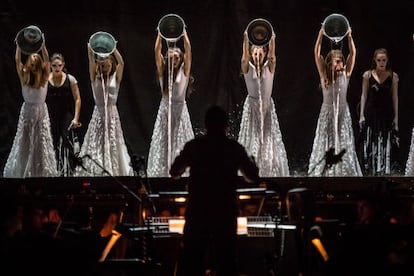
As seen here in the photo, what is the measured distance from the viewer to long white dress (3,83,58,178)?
13.0 meters

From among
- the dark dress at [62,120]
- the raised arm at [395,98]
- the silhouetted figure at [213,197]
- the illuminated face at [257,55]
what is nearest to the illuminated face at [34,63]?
the dark dress at [62,120]

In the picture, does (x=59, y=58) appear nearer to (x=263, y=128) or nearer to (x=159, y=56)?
(x=159, y=56)

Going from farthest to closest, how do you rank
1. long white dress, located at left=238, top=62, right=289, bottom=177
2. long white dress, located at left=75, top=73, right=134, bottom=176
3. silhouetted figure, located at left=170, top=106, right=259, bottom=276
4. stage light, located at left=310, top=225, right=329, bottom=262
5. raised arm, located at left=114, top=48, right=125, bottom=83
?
raised arm, located at left=114, top=48, right=125, bottom=83, long white dress, located at left=75, top=73, right=134, bottom=176, long white dress, located at left=238, top=62, right=289, bottom=177, stage light, located at left=310, top=225, right=329, bottom=262, silhouetted figure, located at left=170, top=106, right=259, bottom=276

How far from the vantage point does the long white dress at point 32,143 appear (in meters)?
13.0

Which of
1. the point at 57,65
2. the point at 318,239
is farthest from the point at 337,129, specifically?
the point at 318,239

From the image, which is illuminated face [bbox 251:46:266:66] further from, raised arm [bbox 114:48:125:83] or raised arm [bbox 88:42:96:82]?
raised arm [bbox 88:42:96:82]

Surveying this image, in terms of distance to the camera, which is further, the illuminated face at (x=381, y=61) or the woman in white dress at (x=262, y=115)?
the illuminated face at (x=381, y=61)

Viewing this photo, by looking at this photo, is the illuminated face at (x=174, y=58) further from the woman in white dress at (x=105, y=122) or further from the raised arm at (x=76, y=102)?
the raised arm at (x=76, y=102)

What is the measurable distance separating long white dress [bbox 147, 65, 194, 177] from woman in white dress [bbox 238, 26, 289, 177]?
35.4 inches

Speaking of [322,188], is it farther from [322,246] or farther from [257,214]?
[322,246]

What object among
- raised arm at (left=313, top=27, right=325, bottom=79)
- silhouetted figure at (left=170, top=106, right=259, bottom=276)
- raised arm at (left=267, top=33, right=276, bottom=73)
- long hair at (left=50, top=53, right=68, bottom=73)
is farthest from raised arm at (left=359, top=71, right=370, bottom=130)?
silhouetted figure at (left=170, top=106, right=259, bottom=276)

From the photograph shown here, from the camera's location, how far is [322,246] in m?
7.53

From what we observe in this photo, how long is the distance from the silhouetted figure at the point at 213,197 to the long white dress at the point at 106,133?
6229mm

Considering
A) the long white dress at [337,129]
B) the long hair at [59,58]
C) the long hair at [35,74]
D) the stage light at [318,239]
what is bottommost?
the stage light at [318,239]
